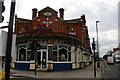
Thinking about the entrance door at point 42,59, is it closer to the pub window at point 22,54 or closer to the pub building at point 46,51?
the pub building at point 46,51

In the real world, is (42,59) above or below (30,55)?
below

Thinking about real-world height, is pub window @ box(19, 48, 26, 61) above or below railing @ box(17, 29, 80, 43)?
below

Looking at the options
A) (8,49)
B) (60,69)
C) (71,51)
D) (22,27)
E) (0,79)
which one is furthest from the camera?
(22,27)

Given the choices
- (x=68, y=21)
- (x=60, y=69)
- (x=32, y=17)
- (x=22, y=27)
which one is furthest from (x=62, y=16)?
(x=60, y=69)

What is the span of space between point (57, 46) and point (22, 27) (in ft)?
51.6

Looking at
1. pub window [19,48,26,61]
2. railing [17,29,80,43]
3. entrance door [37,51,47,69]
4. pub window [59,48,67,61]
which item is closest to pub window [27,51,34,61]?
pub window [19,48,26,61]

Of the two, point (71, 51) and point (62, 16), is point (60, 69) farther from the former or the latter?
point (62, 16)

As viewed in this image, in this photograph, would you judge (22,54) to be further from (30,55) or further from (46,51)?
(46,51)

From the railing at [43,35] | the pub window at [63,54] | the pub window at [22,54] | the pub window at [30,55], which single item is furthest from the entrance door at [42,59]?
the pub window at [22,54]

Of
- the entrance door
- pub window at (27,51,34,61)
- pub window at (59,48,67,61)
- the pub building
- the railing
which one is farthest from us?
pub window at (59,48,67,61)

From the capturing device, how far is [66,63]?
69.9ft

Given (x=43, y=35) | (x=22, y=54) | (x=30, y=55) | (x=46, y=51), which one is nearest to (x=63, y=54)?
(x=46, y=51)

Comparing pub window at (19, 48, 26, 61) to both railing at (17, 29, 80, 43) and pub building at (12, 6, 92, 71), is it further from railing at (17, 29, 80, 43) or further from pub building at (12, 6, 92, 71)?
railing at (17, 29, 80, 43)

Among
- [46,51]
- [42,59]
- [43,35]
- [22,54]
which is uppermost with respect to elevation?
[43,35]
